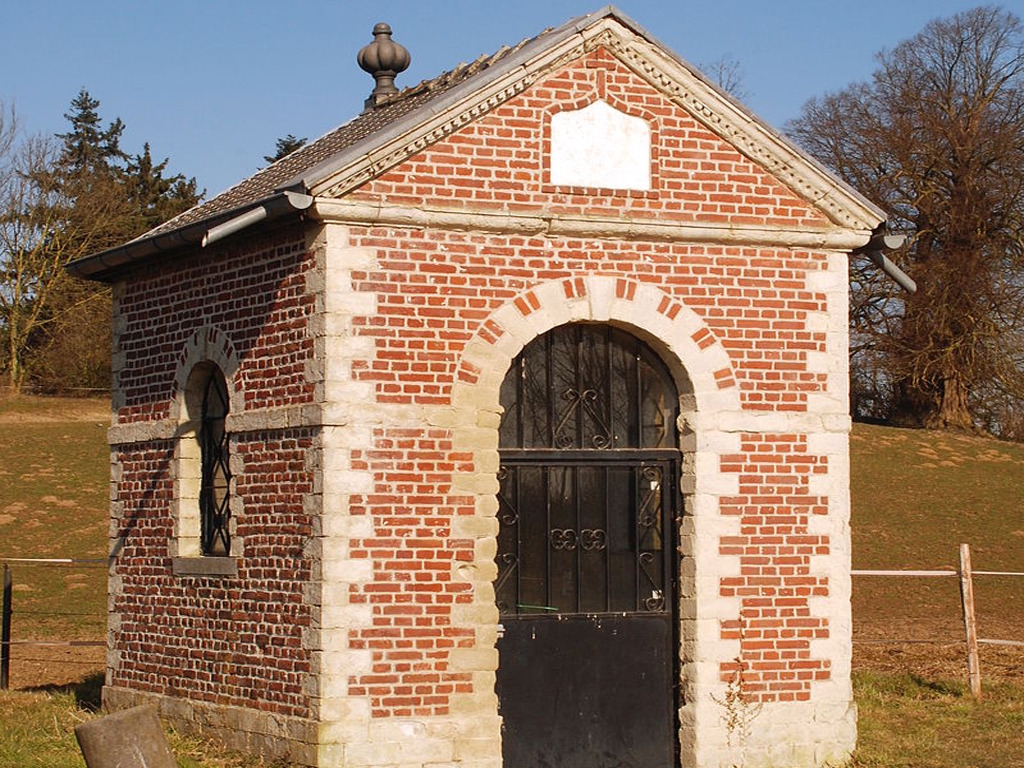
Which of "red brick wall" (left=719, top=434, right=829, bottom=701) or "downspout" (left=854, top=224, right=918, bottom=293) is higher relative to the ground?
"downspout" (left=854, top=224, right=918, bottom=293)

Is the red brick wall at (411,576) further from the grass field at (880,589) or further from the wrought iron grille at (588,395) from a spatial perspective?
the grass field at (880,589)

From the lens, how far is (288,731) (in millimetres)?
10234

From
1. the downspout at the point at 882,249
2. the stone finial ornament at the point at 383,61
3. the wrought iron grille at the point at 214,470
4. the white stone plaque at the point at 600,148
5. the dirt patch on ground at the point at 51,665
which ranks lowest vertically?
the dirt patch on ground at the point at 51,665

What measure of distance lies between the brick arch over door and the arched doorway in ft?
0.66

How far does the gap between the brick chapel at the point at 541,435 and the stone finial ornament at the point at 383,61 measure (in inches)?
140

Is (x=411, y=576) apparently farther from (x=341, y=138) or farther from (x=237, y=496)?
(x=341, y=138)

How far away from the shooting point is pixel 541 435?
1089 centimetres

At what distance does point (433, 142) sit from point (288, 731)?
170 inches

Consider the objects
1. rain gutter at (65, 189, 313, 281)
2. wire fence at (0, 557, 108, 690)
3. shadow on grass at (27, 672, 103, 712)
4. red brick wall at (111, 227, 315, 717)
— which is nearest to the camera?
rain gutter at (65, 189, 313, 281)

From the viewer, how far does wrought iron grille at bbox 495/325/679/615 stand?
10758 mm

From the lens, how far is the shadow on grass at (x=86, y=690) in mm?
13559

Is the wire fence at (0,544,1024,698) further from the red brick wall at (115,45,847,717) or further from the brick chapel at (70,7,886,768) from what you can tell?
the brick chapel at (70,7,886,768)

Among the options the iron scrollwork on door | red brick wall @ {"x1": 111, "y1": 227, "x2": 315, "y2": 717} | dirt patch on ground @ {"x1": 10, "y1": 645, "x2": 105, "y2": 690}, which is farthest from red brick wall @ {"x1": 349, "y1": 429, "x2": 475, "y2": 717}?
dirt patch on ground @ {"x1": 10, "y1": 645, "x2": 105, "y2": 690}

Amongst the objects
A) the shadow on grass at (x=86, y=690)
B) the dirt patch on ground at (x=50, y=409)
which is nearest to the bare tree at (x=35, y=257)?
the dirt patch on ground at (x=50, y=409)
